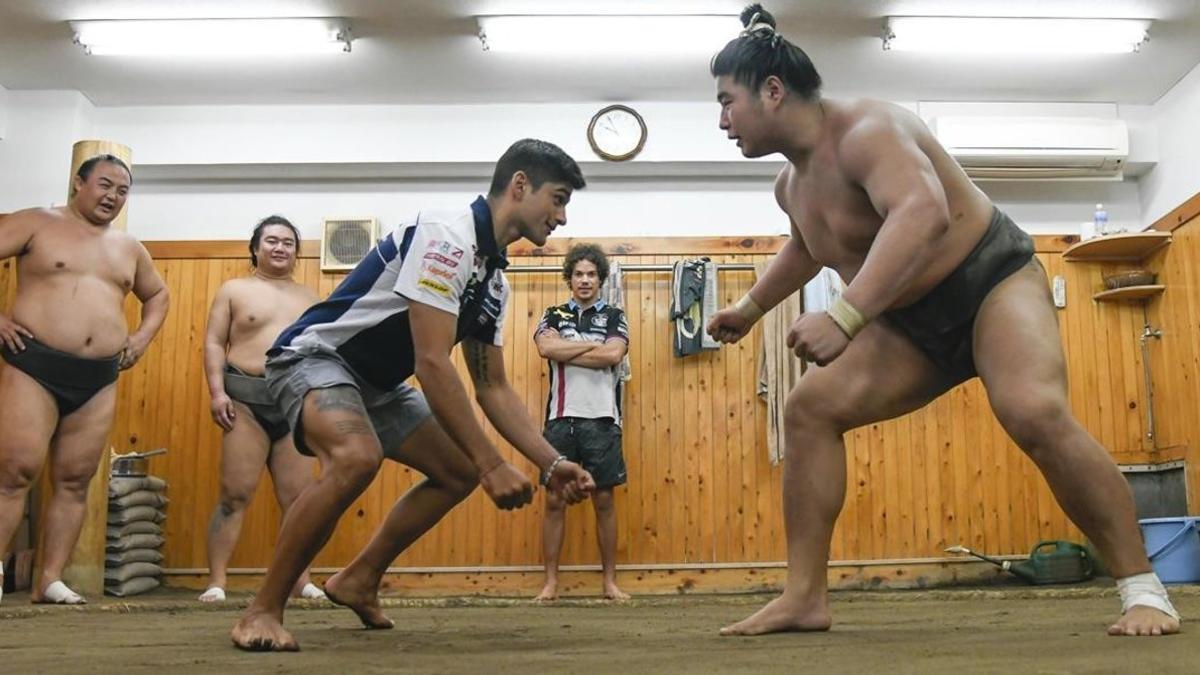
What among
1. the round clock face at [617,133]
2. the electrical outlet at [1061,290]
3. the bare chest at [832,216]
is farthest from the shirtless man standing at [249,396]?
the electrical outlet at [1061,290]

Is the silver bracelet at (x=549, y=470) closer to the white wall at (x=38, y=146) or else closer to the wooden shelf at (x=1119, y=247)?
the wooden shelf at (x=1119, y=247)

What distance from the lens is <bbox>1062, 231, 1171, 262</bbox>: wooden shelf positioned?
560cm

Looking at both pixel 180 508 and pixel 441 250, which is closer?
pixel 441 250

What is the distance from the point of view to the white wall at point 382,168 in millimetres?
5797

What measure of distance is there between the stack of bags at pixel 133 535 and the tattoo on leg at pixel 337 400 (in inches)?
122

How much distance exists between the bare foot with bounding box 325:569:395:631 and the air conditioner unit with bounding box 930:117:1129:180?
4304 millimetres

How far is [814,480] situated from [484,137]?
4.03 metres

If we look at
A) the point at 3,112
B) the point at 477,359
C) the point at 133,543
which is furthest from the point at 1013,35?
the point at 3,112

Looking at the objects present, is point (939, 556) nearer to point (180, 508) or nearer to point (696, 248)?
point (696, 248)

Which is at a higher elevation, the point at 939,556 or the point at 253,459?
the point at 253,459

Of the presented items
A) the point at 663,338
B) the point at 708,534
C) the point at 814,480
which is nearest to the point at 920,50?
the point at 663,338

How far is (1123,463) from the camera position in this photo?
223 inches

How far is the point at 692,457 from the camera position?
223 inches

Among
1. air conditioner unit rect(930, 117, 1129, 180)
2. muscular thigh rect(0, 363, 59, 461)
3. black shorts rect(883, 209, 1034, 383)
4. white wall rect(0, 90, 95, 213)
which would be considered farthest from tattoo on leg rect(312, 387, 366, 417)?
air conditioner unit rect(930, 117, 1129, 180)
